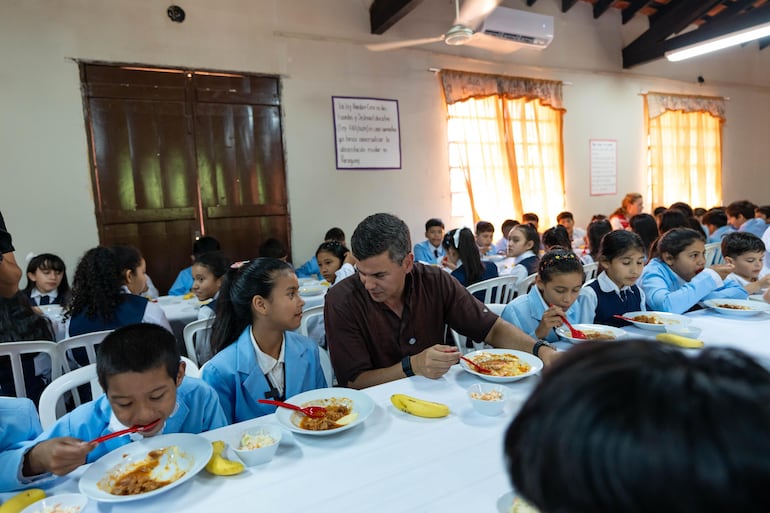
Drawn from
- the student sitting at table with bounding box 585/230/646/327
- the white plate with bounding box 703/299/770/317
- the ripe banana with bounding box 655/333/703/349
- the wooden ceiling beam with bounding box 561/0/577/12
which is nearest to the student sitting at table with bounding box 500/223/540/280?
the student sitting at table with bounding box 585/230/646/327

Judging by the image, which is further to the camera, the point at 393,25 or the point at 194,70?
the point at 393,25

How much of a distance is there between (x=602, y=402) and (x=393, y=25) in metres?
6.10

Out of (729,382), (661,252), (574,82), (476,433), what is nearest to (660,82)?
(574,82)

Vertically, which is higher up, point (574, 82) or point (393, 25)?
point (393, 25)

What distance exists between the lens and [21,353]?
2082 millimetres

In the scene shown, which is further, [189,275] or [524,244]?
[189,275]

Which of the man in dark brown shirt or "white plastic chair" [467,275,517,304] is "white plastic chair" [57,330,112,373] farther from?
"white plastic chair" [467,275,517,304]

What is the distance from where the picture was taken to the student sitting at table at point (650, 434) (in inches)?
11.5

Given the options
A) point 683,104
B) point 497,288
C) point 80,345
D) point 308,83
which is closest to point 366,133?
point 308,83

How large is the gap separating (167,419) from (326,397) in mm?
480

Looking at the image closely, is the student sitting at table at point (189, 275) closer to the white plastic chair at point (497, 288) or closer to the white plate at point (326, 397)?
the white plastic chair at point (497, 288)

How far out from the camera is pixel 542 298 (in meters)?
2.20

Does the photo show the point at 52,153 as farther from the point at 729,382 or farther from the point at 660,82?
the point at 660,82

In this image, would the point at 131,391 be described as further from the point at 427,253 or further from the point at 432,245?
the point at 432,245
